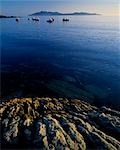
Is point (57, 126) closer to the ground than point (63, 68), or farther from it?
closer to the ground

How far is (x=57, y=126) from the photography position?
25.2 metres

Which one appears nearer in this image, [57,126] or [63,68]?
[57,126]

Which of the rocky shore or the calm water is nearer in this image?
the rocky shore

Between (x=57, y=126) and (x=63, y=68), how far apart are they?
25972 millimetres

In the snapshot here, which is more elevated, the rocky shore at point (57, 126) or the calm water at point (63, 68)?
the calm water at point (63, 68)

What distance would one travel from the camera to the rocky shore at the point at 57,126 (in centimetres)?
2348

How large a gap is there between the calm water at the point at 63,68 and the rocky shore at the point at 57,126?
786cm

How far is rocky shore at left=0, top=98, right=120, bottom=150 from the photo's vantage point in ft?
77.0

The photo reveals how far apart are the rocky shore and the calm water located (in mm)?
7863

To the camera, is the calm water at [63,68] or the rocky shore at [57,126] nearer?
the rocky shore at [57,126]

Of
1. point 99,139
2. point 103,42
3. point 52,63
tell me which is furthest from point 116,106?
point 103,42

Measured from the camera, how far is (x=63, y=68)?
50.6 m

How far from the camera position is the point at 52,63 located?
177ft

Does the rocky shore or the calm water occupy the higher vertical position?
the calm water
